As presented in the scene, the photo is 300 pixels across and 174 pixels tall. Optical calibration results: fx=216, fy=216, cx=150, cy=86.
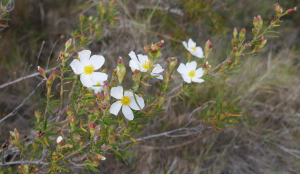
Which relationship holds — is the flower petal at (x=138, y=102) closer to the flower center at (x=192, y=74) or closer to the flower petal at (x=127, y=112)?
the flower petal at (x=127, y=112)

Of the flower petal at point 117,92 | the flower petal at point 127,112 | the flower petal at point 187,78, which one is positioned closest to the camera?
the flower petal at point 117,92

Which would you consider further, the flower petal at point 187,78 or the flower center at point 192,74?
the flower center at point 192,74

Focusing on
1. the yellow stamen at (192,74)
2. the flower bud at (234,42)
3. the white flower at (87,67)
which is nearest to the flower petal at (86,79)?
the white flower at (87,67)

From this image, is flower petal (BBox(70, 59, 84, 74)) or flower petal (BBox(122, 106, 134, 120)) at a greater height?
flower petal (BBox(70, 59, 84, 74))

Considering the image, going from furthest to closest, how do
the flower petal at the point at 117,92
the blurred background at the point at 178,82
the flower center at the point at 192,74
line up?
the blurred background at the point at 178,82 < the flower center at the point at 192,74 < the flower petal at the point at 117,92

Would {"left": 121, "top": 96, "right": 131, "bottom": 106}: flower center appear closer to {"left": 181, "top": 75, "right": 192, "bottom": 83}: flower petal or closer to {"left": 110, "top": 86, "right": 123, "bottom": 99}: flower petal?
{"left": 110, "top": 86, "right": 123, "bottom": 99}: flower petal

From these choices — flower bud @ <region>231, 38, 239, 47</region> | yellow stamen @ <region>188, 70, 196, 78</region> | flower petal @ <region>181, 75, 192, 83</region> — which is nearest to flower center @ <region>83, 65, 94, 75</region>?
flower petal @ <region>181, 75, 192, 83</region>

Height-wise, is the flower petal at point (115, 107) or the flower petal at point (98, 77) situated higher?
the flower petal at point (98, 77)

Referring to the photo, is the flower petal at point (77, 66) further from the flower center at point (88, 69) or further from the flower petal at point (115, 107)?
the flower petal at point (115, 107)

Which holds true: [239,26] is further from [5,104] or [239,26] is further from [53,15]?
[5,104]
